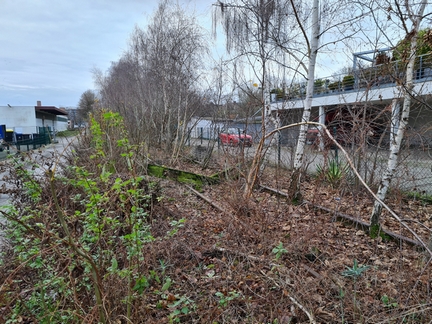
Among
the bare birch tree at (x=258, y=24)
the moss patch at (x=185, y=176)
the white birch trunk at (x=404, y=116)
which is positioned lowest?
the moss patch at (x=185, y=176)

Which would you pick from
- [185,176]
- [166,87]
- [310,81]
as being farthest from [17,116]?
[310,81]

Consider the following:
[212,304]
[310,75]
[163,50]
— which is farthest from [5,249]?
[163,50]

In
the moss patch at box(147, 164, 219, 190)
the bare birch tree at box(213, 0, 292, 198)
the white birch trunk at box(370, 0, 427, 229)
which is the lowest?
the moss patch at box(147, 164, 219, 190)

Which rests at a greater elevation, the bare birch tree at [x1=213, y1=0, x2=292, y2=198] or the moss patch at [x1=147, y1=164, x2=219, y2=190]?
the bare birch tree at [x1=213, y1=0, x2=292, y2=198]

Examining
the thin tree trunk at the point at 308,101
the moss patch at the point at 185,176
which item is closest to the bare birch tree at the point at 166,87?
the moss patch at the point at 185,176

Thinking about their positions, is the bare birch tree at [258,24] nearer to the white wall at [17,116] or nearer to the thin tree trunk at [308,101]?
the thin tree trunk at [308,101]

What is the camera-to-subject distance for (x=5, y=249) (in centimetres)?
326

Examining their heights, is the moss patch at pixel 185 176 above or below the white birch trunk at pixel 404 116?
below

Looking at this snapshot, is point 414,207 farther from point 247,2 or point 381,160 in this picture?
point 247,2

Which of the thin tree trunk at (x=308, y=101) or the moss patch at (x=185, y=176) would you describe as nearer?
the thin tree trunk at (x=308, y=101)

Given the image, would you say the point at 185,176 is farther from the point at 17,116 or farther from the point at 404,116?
the point at 17,116

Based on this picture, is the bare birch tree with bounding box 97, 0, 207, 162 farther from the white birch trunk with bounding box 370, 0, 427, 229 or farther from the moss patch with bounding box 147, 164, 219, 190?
the white birch trunk with bounding box 370, 0, 427, 229

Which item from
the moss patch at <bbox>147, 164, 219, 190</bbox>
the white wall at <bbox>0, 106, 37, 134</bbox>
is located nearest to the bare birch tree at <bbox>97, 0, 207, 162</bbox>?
the moss patch at <bbox>147, 164, 219, 190</bbox>

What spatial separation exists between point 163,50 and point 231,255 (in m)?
11.4
